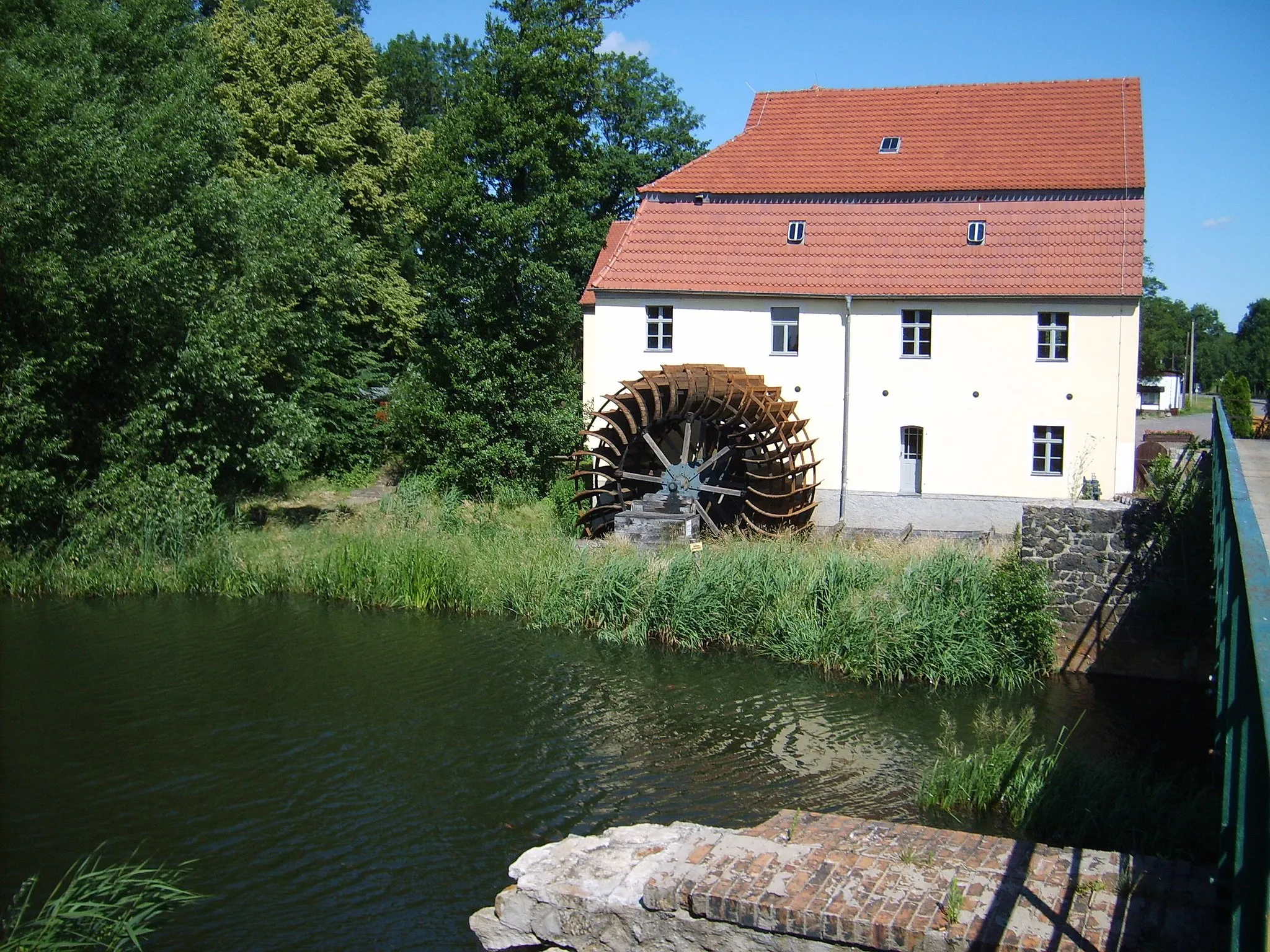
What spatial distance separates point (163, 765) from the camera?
928 centimetres

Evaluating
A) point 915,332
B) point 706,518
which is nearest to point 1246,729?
point 706,518

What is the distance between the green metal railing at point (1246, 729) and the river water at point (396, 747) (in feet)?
11.4

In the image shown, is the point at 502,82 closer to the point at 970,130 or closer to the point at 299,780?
the point at 970,130

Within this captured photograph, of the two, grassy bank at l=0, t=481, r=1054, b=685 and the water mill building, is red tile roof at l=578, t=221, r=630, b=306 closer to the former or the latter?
the water mill building

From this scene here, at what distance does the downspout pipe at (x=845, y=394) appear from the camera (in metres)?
19.5

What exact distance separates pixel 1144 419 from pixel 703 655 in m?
39.5

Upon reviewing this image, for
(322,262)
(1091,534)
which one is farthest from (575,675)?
(322,262)

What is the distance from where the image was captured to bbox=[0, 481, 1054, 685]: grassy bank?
12.2m

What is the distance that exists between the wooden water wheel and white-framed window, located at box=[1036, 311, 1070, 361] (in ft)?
13.8

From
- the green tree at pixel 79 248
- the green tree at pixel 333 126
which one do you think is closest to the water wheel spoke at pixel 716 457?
the green tree at pixel 79 248

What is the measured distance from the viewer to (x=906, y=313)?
1950cm

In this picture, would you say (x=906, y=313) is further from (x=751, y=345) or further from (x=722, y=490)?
(x=722, y=490)

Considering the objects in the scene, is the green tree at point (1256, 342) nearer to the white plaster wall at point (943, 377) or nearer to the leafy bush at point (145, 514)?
the white plaster wall at point (943, 377)

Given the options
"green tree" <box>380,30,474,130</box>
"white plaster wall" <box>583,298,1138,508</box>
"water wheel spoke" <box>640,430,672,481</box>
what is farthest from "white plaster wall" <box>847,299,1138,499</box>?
"green tree" <box>380,30,474,130</box>
